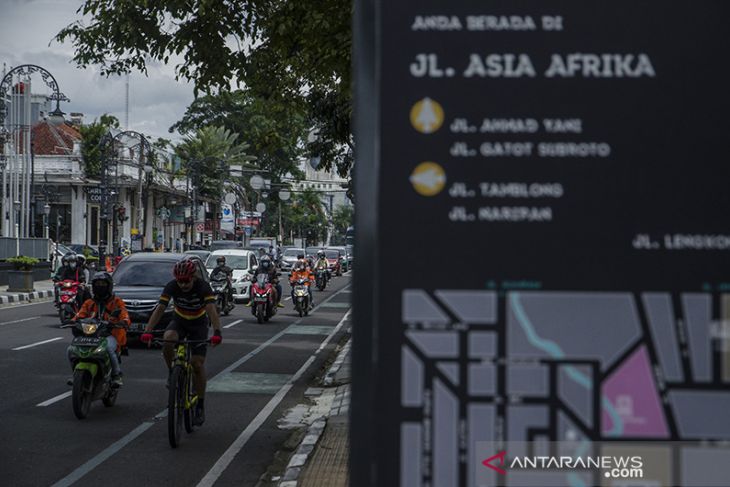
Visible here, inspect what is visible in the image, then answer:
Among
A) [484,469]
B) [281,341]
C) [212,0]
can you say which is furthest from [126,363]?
[484,469]

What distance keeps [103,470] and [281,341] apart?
13.3 metres

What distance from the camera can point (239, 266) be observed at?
3534cm

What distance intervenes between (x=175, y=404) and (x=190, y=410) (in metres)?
0.81

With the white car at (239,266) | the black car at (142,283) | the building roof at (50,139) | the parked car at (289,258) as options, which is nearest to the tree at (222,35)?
the black car at (142,283)

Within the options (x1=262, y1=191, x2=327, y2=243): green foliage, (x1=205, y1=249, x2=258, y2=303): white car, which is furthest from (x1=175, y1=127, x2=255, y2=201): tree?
(x1=205, y1=249, x2=258, y2=303): white car

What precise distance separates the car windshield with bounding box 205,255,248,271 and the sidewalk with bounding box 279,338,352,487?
22.0 meters

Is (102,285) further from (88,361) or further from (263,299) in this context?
(263,299)

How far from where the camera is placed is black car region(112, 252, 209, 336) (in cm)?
2005

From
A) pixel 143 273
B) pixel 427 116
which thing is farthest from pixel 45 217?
pixel 427 116

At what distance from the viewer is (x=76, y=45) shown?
13.0 meters

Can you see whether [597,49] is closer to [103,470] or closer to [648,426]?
[648,426]

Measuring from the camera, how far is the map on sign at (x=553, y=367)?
2.63 m

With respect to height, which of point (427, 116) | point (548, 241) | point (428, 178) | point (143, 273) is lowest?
point (143, 273)

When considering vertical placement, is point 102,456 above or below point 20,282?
below
